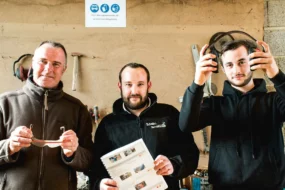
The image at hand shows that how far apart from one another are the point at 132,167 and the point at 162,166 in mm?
146

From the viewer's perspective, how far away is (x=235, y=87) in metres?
1.39

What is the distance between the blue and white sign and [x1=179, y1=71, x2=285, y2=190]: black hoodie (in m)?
1.03

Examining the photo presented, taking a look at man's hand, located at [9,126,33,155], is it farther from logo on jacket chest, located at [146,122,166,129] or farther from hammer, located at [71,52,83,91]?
hammer, located at [71,52,83,91]

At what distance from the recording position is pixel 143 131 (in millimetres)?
1446

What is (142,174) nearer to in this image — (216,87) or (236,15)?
(216,87)

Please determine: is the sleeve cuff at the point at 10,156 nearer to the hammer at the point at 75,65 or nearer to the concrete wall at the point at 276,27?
the hammer at the point at 75,65

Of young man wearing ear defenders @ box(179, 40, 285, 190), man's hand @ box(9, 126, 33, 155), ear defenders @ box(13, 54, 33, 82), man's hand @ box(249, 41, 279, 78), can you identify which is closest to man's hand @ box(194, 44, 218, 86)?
young man wearing ear defenders @ box(179, 40, 285, 190)

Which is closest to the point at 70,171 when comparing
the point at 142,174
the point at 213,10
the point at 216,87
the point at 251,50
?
the point at 142,174

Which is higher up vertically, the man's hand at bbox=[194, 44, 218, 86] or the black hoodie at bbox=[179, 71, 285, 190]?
the man's hand at bbox=[194, 44, 218, 86]

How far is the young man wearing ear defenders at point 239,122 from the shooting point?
1259 mm

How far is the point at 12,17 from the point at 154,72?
1.15m

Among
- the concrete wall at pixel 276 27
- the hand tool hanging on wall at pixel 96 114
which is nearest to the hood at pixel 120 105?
the hand tool hanging on wall at pixel 96 114

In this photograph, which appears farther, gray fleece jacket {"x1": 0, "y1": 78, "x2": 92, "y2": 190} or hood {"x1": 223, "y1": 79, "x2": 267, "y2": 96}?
hood {"x1": 223, "y1": 79, "x2": 267, "y2": 96}

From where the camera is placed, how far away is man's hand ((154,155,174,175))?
4.28 feet
